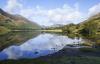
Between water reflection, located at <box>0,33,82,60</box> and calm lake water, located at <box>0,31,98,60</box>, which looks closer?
water reflection, located at <box>0,33,82,60</box>

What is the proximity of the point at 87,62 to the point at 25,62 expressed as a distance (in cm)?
1776

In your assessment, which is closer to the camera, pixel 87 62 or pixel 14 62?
pixel 87 62

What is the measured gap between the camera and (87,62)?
2239 inches

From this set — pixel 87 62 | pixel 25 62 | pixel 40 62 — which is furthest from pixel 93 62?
pixel 25 62

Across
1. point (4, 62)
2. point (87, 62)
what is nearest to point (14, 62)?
point (4, 62)

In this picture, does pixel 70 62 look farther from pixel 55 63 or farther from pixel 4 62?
pixel 4 62

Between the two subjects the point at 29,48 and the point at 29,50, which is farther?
the point at 29,48

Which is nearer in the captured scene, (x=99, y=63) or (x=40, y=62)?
(x=99, y=63)

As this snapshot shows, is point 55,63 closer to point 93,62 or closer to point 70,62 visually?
point 70,62

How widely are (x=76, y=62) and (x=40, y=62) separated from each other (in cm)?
1045

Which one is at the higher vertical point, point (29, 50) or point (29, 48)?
point (29, 48)

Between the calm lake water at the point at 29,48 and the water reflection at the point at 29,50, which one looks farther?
the calm lake water at the point at 29,48

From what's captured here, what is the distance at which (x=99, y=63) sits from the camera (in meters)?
55.4

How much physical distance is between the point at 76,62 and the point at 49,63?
7463 mm
